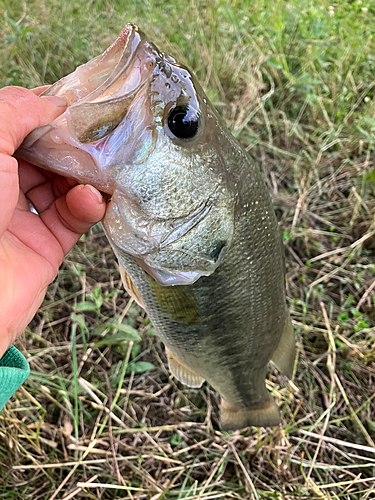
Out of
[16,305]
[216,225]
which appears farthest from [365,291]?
[16,305]

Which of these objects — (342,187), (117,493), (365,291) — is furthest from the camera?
(342,187)

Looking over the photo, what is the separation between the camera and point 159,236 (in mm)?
1083

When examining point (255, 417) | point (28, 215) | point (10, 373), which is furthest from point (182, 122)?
point (255, 417)

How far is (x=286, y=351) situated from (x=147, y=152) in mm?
1155

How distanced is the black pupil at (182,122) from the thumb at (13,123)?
31cm

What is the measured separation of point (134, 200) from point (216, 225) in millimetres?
269

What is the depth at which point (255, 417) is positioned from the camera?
1782mm

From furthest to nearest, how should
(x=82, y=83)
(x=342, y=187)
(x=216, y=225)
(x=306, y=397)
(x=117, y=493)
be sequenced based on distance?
(x=342, y=187) < (x=306, y=397) < (x=117, y=493) < (x=216, y=225) < (x=82, y=83)

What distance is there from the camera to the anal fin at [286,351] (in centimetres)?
166

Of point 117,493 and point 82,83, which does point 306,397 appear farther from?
point 82,83

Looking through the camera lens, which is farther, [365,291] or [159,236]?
[365,291]

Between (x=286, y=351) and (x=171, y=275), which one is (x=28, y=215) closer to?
(x=171, y=275)

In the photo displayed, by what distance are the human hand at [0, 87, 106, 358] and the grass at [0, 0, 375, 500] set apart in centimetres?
80

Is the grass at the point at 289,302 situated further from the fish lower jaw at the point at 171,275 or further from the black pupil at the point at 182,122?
the black pupil at the point at 182,122
